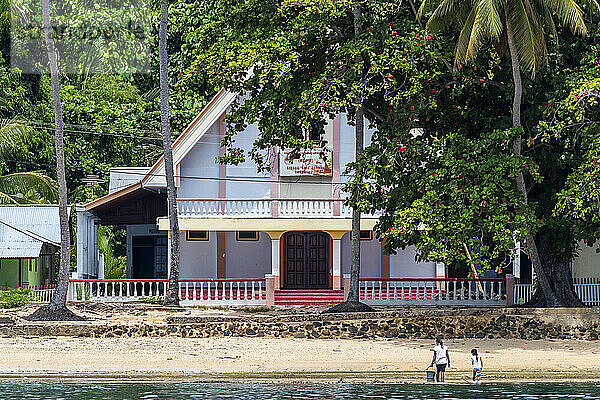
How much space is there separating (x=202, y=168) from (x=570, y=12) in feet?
52.0

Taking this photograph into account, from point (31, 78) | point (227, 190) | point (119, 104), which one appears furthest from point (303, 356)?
point (31, 78)

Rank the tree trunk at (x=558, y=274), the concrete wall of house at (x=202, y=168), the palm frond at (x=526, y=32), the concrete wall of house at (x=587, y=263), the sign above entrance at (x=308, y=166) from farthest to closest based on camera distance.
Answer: the concrete wall of house at (x=587, y=263), the concrete wall of house at (x=202, y=168), the sign above entrance at (x=308, y=166), the tree trunk at (x=558, y=274), the palm frond at (x=526, y=32)

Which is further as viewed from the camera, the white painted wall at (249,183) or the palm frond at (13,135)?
the palm frond at (13,135)

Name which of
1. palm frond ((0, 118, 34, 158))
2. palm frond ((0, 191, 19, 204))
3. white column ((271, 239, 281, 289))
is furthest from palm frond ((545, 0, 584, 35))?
palm frond ((0, 191, 19, 204))

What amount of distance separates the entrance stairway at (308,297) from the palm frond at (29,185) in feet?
44.8

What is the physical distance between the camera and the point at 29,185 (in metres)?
43.8

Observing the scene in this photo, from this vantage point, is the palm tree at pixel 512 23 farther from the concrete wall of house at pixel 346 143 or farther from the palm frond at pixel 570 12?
the concrete wall of house at pixel 346 143

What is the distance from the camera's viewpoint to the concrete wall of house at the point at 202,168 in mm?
35750

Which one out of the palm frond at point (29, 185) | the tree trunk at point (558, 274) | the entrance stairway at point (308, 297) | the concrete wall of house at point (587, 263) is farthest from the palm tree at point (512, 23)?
the palm frond at point (29, 185)

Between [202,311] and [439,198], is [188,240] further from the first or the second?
[439,198]

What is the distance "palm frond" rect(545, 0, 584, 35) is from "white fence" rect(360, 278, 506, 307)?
1106 cm

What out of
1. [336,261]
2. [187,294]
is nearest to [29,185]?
[187,294]

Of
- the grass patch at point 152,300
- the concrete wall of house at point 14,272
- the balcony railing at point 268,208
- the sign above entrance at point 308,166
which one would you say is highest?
the sign above entrance at point 308,166

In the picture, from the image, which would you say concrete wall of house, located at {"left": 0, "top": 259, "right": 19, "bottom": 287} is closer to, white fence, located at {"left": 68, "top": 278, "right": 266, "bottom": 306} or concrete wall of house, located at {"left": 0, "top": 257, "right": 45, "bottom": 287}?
concrete wall of house, located at {"left": 0, "top": 257, "right": 45, "bottom": 287}
